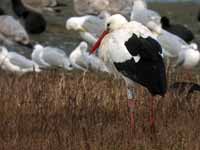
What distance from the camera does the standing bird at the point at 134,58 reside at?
8930 mm

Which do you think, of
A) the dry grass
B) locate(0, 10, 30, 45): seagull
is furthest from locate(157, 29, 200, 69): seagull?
the dry grass

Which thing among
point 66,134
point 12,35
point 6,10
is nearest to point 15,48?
point 12,35

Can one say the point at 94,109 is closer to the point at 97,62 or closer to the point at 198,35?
the point at 97,62

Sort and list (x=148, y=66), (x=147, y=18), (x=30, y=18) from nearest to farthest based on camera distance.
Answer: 1. (x=148, y=66)
2. (x=147, y=18)
3. (x=30, y=18)

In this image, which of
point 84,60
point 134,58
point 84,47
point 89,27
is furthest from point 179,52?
point 134,58

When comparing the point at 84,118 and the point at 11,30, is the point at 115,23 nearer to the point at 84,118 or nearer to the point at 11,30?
the point at 84,118

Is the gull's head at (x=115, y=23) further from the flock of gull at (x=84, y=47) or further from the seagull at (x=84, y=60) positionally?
the seagull at (x=84, y=60)

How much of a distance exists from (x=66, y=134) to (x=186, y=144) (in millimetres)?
1288

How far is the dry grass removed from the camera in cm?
808

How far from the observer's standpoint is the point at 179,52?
2091 cm

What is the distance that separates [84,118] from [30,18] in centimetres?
2268

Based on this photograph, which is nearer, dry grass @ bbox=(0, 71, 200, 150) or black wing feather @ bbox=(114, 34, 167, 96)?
dry grass @ bbox=(0, 71, 200, 150)

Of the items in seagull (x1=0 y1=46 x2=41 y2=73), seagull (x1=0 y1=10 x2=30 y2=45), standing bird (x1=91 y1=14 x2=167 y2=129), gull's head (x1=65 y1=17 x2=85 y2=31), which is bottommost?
seagull (x1=0 y1=10 x2=30 y2=45)

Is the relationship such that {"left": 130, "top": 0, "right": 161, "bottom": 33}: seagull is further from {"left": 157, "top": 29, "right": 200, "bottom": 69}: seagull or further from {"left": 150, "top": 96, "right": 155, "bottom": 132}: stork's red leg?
{"left": 150, "top": 96, "right": 155, "bottom": 132}: stork's red leg
